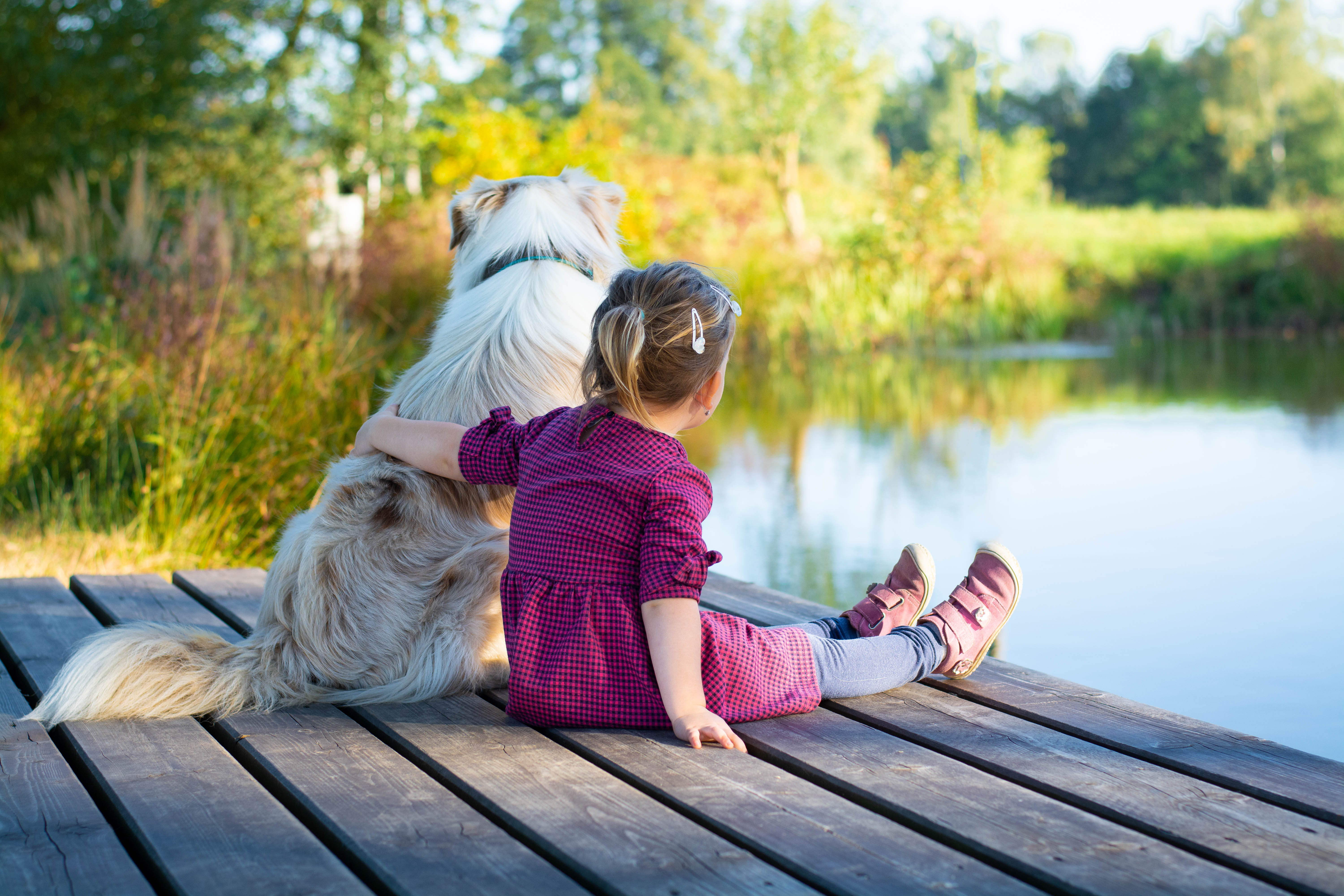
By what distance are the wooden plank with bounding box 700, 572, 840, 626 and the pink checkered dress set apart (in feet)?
2.52

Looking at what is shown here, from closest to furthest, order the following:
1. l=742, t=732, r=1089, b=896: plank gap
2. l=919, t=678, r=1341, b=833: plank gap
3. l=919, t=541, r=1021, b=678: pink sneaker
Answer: l=742, t=732, r=1089, b=896: plank gap < l=919, t=678, r=1341, b=833: plank gap < l=919, t=541, r=1021, b=678: pink sneaker

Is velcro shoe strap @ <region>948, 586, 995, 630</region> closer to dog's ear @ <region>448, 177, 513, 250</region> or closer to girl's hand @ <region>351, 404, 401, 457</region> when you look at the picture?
girl's hand @ <region>351, 404, 401, 457</region>

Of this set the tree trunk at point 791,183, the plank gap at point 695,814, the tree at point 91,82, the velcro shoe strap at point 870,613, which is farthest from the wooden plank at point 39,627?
the tree trunk at point 791,183

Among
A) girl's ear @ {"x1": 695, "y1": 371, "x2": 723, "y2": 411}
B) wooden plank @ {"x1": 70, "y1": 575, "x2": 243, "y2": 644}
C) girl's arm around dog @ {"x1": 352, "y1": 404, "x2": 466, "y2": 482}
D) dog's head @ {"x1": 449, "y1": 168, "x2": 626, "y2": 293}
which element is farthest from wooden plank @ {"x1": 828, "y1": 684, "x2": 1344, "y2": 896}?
wooden plank @ {"x1": 70, "y1": 575, "x2": 243, "y2": 644}

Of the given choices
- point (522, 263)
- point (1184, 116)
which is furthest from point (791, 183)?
point (1184, 116)

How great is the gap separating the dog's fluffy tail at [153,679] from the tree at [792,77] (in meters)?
17.8

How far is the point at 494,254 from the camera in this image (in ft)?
9.53

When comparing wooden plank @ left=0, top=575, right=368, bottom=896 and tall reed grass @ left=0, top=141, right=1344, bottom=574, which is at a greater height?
tall reed grass @ left=0, top=141, right=1344, bottom=574

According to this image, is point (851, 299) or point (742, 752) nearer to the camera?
point (742, 752)

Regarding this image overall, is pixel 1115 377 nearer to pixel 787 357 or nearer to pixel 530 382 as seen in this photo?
pixel 787 357

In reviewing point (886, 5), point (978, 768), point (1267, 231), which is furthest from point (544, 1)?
point (978, 768)

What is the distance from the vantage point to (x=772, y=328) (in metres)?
13.2

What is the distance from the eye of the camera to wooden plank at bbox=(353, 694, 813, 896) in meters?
1.56

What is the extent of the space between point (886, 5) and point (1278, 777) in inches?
1030
